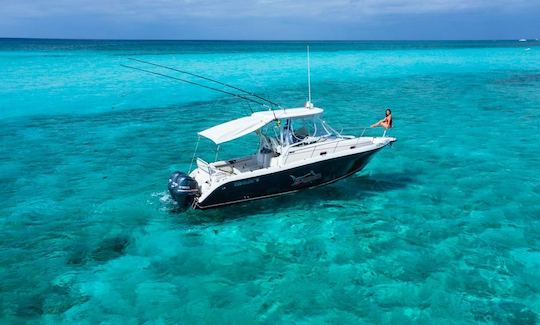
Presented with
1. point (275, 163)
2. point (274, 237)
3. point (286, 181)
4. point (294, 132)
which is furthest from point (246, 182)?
point (294, 132)

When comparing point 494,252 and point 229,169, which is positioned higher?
point 229,169

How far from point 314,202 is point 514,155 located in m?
11.2

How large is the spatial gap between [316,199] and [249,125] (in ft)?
11.4

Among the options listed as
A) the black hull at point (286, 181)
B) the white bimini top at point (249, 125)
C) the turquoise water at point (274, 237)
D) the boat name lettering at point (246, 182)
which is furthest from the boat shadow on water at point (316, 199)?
the white bimini top at point (249, 125)

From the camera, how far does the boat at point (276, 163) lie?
1374 centimetres

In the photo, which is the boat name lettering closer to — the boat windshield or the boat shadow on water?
the boat shadow on water

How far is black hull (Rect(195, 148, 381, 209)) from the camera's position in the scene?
13.8m

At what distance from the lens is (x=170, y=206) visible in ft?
48.5

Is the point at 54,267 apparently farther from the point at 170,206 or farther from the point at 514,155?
the point at 514,155

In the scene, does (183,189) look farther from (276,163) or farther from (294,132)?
(294,132)

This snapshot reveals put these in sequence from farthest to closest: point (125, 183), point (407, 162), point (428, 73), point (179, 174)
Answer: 1. point (428, 73)
2. point (407, 162)
3. point (125, 183)
4. point (179, 174)

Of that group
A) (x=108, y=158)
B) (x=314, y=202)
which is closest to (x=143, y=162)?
(x=108, y=158)

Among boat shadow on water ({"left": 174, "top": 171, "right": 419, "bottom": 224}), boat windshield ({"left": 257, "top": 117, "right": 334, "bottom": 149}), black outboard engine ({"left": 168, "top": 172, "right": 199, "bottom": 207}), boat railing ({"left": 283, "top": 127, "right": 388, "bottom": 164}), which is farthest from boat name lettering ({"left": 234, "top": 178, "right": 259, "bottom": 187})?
boat windshield ({"left": 257, "top": 117, "right": 334, "bottom": 149})

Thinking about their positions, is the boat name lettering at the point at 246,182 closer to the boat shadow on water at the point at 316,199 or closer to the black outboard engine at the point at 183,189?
the boat shadow on water at the point at 316,199
